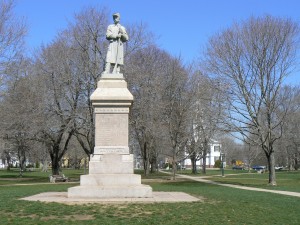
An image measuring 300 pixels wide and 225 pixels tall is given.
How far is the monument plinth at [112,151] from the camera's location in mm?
15328

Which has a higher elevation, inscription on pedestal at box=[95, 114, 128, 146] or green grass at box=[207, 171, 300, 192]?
inscription on pedestal at box=[95, 114, 128, 146]

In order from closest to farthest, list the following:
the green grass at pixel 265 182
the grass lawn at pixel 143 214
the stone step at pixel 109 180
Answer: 1. the grass lawn at pixel 143 214
2. the stone step at pixel 109 180
3. the green grass at pixel 265 182

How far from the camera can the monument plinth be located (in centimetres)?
1533

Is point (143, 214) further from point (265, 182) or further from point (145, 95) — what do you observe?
point (265, 182)

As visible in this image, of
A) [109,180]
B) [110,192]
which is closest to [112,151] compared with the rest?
[109,180]

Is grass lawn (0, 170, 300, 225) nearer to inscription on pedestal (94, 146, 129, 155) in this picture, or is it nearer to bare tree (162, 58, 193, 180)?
inscription on pedestal (94, 146, 129, 155)

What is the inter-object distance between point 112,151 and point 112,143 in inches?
13.4

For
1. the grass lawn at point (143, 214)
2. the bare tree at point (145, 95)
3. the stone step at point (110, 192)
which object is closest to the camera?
the grass lawn at point (143, 214)

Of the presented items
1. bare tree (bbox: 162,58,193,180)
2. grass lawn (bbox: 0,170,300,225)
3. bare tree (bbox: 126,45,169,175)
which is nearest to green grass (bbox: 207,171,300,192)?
bare tree (bbox: 162,58,193,180)

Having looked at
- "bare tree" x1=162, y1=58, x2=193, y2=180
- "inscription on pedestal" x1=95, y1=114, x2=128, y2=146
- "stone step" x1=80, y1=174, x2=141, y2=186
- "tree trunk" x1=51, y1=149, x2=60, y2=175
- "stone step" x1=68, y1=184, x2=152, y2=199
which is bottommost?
"stone step" x1=68, y1=184, x2=152, y2=199

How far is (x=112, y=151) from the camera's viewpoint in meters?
16.6

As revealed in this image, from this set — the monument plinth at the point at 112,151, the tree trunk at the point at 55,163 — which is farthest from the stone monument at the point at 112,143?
the tree trunk at the point at 55,163

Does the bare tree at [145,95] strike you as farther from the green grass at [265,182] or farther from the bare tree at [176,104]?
the green grass at [265,182]

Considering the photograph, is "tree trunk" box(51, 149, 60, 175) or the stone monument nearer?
the stone monument
